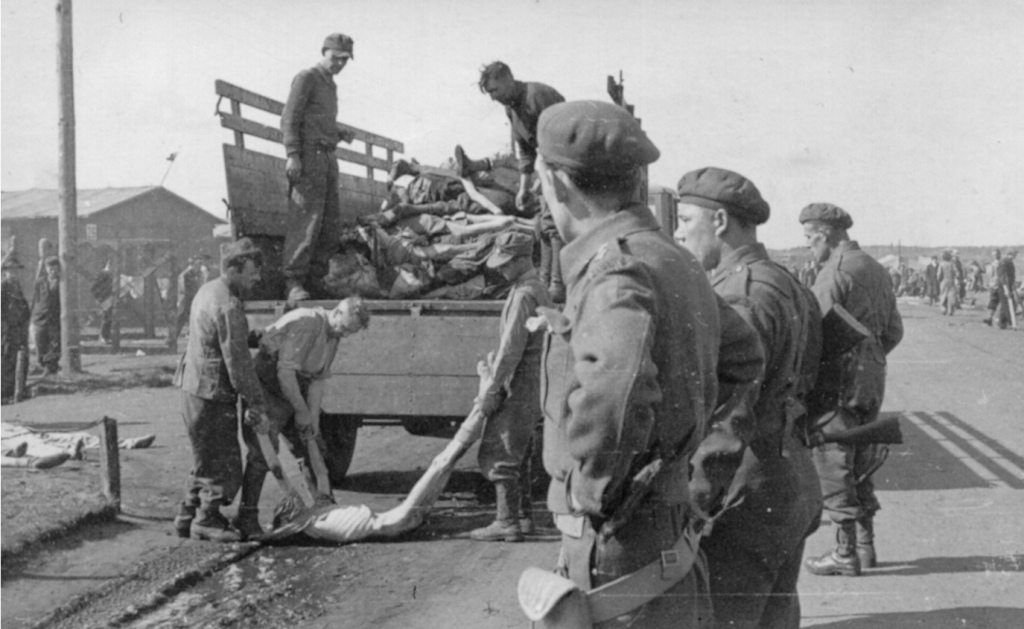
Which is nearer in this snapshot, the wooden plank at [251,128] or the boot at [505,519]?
the boot at [505,519]

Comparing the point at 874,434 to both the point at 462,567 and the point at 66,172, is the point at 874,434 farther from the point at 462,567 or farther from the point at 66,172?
the point at 66,172

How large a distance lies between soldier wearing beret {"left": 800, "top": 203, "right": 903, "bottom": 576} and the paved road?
7.9 inches

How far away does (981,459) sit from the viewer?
28.7 feet

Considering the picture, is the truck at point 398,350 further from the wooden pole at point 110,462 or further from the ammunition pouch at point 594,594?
the ammunition pouch at point 594,594

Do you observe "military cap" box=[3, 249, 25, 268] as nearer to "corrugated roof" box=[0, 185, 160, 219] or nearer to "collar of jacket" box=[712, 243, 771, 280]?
"collar of jacket" box=[712, 243, 771, 280]

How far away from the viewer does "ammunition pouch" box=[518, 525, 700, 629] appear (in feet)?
7.25

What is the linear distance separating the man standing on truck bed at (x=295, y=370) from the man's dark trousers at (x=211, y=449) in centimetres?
14

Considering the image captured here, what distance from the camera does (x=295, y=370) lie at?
6.67 metres

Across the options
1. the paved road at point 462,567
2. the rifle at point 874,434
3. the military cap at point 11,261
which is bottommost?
the paved road at point 462,567

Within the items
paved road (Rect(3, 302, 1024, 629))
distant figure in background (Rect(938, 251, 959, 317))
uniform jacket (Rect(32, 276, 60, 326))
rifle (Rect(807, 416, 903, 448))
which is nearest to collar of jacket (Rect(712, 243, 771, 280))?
rifle (Rect(807, 416, 903, 448))

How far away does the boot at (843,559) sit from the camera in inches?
221

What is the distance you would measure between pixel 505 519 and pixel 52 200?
24515 millimetres

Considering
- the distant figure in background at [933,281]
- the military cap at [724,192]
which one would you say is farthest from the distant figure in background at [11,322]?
the distant figure in background at [933,281]

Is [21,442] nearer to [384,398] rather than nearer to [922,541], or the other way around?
[384,398]
